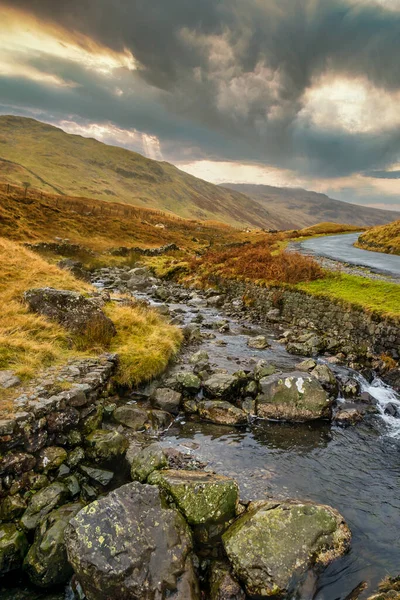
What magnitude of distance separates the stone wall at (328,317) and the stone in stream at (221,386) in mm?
8290

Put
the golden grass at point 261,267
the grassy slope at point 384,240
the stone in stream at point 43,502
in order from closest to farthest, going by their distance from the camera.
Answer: the stone in stream at point 43,502
the golden grass at point 261,267
the grassy slope at point 384,240

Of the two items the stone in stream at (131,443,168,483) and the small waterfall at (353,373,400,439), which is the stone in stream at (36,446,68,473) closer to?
the stone in stream at (131,443,168,483)

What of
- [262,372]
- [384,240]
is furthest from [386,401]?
[384,240]

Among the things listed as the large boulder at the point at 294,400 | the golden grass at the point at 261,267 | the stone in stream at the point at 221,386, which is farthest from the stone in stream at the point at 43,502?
the golden grass at the point at 261,267

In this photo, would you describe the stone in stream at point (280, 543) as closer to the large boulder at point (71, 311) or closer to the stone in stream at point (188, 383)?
the stone in stream at point (188, 383)

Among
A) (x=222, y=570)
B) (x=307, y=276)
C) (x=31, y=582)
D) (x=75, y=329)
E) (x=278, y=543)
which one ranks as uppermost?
(x=307, y=276)

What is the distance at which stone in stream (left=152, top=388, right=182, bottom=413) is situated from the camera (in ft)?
39.9

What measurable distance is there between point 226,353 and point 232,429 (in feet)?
22.5

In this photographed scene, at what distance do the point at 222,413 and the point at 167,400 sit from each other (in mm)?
2021

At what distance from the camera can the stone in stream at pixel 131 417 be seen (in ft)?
35.5

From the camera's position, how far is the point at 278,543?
6.46m

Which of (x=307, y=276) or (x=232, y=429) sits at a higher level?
(x=307, y=276)

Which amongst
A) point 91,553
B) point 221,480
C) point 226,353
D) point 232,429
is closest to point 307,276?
point 226,353

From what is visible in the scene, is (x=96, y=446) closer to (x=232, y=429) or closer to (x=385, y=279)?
(x=232, y=429)
